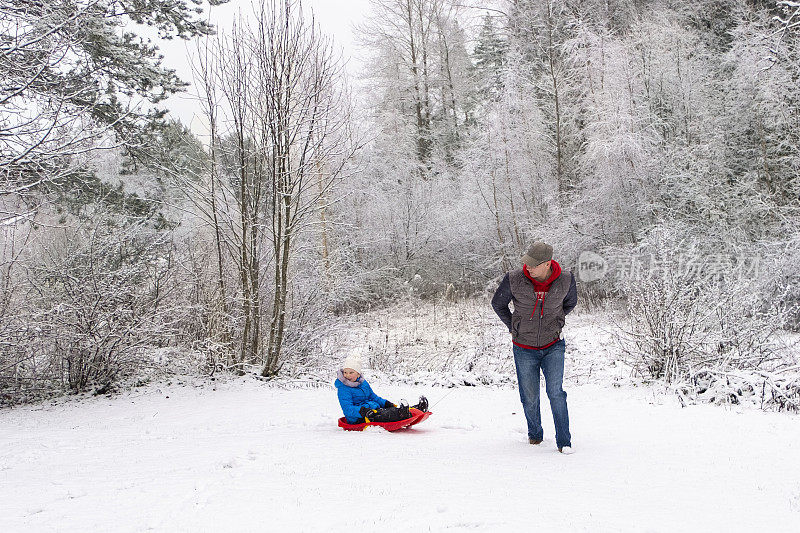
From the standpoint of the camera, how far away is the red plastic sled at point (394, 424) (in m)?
5.54

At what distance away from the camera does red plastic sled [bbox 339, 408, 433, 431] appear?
5535 millimetres

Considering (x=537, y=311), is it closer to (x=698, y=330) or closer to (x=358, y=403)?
(x=358, y=403)

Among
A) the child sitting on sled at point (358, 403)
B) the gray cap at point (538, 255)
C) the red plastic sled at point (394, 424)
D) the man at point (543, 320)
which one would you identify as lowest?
the red plastic sled at point (394, 424)

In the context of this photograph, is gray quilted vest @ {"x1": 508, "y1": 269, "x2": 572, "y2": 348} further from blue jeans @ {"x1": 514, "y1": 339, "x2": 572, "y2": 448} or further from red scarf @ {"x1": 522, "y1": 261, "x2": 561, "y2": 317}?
blue jeans @ {"x1": 514, "y1": 339, "x2": 572, "y2": 448}

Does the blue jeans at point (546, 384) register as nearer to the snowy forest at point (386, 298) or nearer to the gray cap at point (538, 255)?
the snowy forest at point (386, 298)

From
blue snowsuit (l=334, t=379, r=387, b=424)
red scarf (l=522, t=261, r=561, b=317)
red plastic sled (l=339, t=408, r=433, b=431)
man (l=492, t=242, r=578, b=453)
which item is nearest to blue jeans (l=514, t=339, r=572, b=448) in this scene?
man (l=492, t=242, r=578, b=453)

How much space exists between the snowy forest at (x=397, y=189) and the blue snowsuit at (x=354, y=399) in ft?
12.4

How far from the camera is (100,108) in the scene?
372 inches

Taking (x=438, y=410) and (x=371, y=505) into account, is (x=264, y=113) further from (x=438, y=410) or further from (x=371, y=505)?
(x=371, y=505)

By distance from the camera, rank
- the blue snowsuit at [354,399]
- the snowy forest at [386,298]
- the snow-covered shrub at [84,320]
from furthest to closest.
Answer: the snow-covered shrub at [84,320], the blue snowsuit at [354,399], the snowy forest at [386,298]

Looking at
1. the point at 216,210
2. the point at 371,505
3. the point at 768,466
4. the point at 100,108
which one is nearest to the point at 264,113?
the point at 216,210

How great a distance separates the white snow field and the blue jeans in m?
0.20

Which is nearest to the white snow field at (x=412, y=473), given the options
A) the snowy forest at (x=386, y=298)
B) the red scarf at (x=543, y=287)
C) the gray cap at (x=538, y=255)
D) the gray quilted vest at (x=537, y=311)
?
the snowy forest at (x=386, y=298)

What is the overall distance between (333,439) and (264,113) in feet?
20.1
